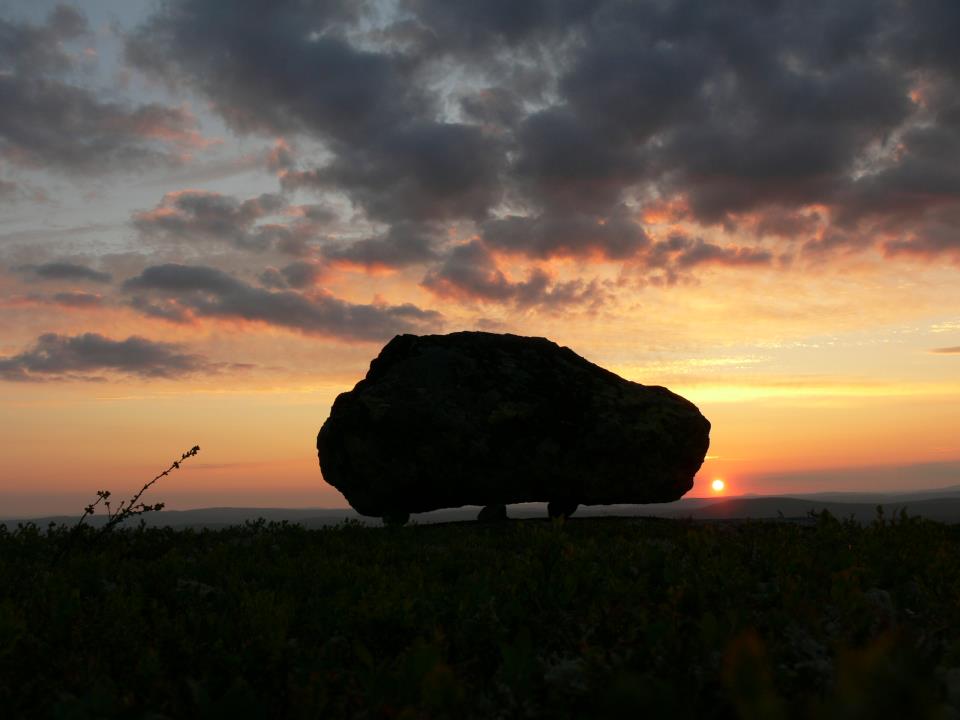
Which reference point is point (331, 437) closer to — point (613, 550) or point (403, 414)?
point (403, 414)

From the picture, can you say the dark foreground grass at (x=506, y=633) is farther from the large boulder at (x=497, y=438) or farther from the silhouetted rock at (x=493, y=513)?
the silhouetted rock at (x=493, y=513)

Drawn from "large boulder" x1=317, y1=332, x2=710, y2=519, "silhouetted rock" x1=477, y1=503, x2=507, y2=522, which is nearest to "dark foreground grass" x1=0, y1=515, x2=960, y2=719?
"large boulder" x1=317, y1=332, x2=710, y2=519

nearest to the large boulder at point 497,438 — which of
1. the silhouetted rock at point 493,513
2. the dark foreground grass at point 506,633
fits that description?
the silhouetted rock at point 493,513

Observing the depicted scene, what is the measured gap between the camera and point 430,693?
2545mm

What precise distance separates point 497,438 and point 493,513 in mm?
2149

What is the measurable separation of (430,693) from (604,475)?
16209mm

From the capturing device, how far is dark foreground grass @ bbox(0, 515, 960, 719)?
2.81 meters

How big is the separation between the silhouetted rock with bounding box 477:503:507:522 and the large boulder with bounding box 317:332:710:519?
27 centimetres

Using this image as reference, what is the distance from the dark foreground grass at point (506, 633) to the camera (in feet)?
9.21

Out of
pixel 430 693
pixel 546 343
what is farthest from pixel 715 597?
pixel 546 343

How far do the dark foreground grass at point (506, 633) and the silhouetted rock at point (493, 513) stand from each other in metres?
9.23

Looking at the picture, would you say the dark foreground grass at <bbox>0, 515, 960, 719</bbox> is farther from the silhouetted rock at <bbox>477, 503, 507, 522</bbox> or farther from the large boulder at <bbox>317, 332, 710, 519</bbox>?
the silhouetted rock at <bbox>477, 503, 507, 522</bbox>

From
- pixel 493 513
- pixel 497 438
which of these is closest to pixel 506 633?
pixel 497 438

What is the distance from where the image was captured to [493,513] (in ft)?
62.1
